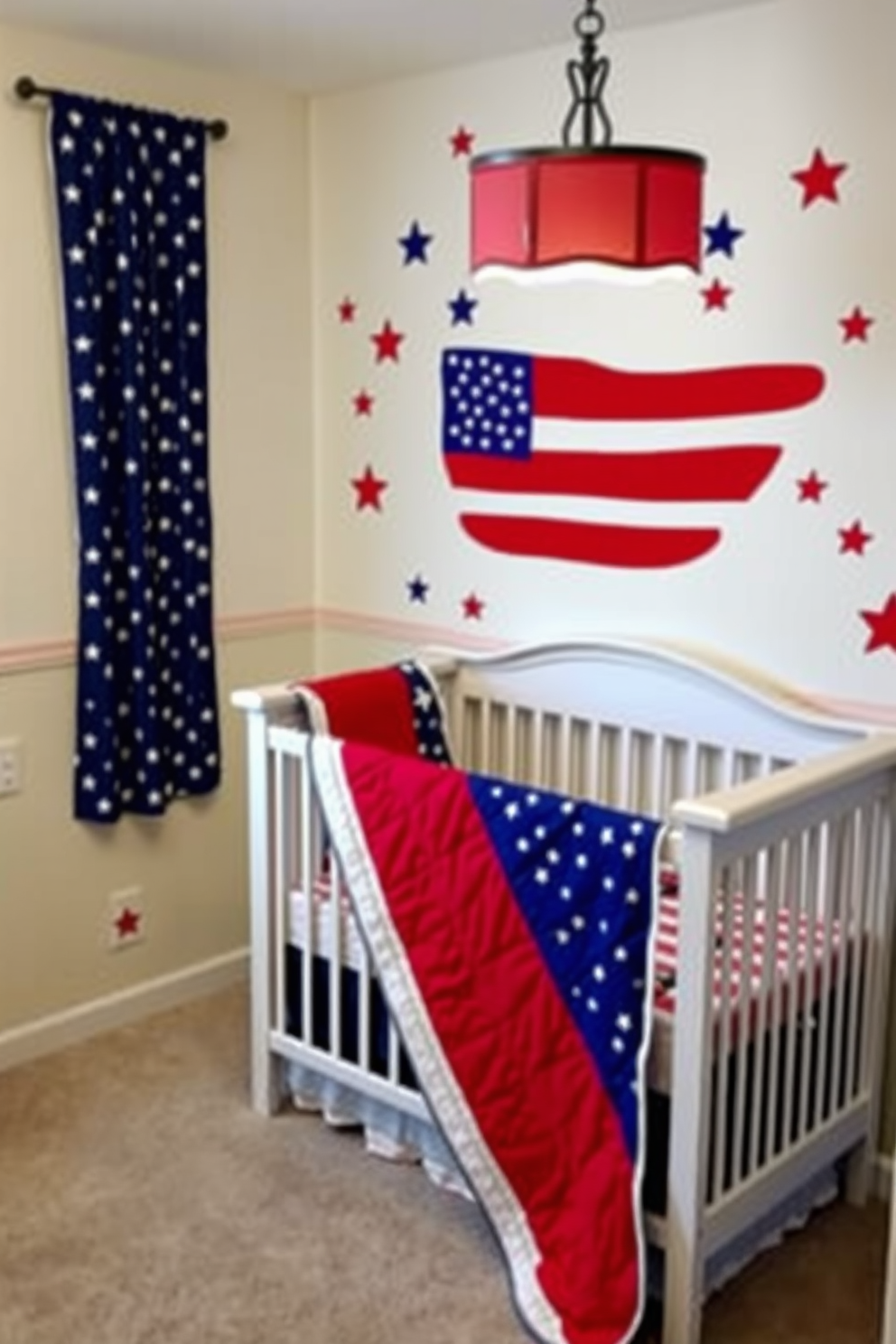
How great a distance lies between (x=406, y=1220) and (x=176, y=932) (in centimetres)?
118

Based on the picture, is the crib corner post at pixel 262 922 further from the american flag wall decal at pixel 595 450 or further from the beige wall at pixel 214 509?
the american flag wall decal at pixel 595 450

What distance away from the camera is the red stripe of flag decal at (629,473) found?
9.70 ft

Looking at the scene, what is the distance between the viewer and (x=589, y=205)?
199cm

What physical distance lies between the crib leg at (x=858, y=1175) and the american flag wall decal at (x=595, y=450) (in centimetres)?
122

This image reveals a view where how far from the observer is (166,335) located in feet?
11.0

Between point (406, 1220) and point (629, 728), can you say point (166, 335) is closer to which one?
point (629, 728)

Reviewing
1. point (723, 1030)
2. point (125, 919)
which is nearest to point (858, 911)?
point (723, 1030)

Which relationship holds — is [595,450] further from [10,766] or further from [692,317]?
[10,766]

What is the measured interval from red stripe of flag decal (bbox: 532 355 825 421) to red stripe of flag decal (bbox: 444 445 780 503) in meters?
0.08

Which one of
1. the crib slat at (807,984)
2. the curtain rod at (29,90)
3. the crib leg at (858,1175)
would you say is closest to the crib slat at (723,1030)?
the crib slat at (807,984)

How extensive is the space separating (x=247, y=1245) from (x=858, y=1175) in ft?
3.87

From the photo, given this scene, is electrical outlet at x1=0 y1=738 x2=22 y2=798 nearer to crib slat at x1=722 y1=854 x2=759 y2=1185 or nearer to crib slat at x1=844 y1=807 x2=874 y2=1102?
crib slat at x1=722 y1=854 x2=759 y2=1185

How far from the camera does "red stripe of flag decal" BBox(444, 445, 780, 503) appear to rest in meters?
2.96

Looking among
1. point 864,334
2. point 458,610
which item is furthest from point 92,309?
point 864,334
